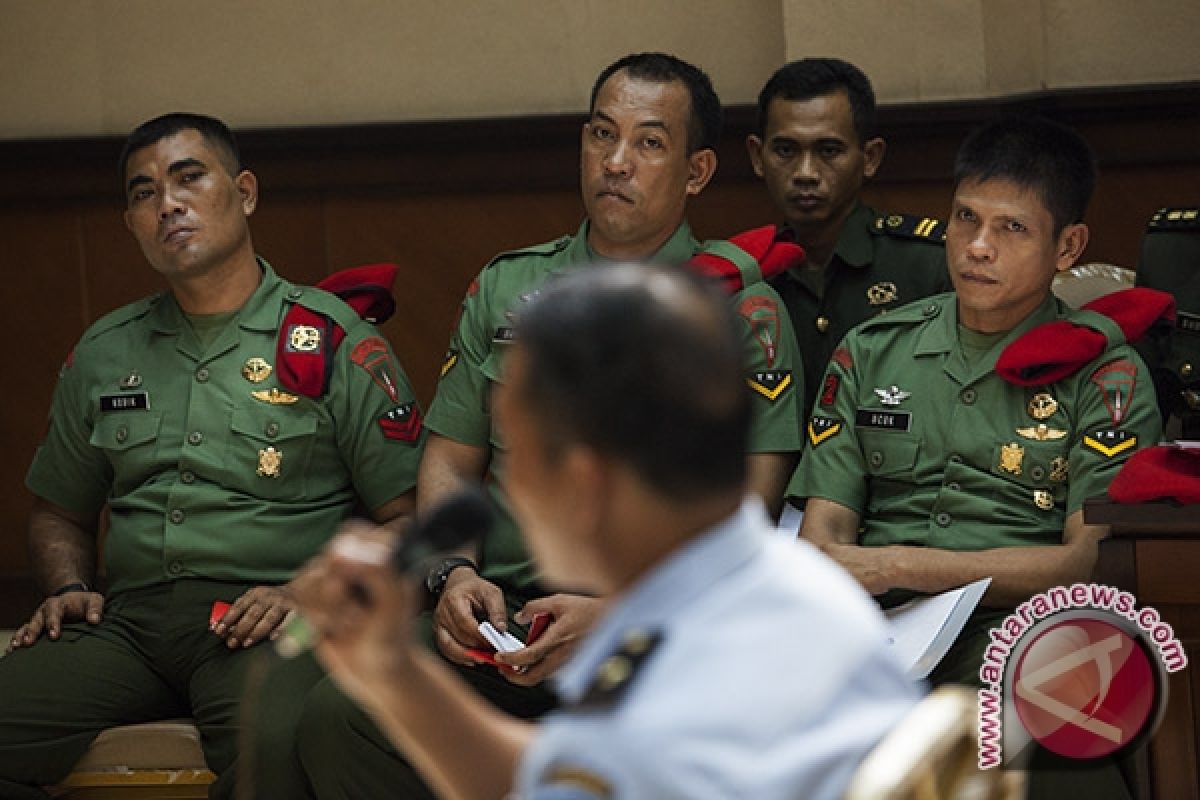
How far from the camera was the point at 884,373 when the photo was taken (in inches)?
129

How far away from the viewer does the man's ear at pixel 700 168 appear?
367cm

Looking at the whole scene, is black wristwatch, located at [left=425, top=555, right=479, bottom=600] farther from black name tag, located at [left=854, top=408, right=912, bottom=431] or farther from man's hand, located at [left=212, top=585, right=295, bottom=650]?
black name tag, located at [left=854, top=408, right=912, bottom=431]

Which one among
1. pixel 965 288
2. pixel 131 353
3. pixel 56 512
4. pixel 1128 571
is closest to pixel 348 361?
pixel 131 353

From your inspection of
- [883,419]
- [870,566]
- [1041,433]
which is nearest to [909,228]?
[883,419]

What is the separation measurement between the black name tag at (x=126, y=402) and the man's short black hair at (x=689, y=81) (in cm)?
107

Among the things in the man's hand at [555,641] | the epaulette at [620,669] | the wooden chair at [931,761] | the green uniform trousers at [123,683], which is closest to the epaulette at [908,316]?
the man's hand at [555,641]

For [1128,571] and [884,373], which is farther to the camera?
[884,373]

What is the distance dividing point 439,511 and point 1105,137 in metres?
2.99

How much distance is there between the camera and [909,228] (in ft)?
12.2

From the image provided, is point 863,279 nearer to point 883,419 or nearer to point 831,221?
point 831,221

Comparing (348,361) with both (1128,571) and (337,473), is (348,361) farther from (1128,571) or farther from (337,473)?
(1128,571)

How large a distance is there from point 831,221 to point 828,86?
0.29 metres

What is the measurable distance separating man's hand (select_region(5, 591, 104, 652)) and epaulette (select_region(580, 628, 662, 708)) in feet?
7.67

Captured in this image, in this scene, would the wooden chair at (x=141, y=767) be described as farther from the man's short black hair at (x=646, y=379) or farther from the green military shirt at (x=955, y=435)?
the man's short black hair at (x=646, y=379)
